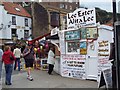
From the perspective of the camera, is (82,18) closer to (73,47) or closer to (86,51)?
(73,47)

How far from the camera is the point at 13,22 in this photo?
43094 millimetres

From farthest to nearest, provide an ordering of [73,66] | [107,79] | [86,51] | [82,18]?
[73,66], [82,18], [86,51], [107,79]

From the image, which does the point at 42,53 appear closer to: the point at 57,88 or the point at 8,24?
the point at 57,88

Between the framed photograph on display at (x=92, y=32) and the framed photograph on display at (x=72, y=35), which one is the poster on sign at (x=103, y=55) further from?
the framed photograph on display at (x=72, y=35)

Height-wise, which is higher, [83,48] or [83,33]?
[83,33]

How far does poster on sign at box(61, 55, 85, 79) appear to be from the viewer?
40.4ft

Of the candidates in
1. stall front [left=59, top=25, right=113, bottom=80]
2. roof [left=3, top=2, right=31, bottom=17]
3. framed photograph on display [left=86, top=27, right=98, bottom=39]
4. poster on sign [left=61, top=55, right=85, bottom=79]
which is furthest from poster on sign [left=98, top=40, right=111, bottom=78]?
roof [left=3, top=2, right=31, bottom=17]

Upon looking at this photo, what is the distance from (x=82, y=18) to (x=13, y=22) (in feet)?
105

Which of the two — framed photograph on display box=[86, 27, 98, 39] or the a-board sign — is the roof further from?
the a-board sign

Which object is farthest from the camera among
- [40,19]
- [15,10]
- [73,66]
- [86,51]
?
[40,19]

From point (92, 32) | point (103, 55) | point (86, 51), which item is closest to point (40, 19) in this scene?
point (86, 51)

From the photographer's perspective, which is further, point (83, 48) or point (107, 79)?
point (83, 48)

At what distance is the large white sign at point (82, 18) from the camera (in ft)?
39.3

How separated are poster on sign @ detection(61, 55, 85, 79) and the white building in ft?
89.6
